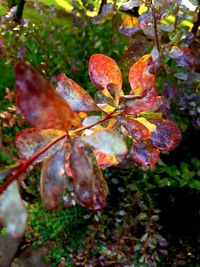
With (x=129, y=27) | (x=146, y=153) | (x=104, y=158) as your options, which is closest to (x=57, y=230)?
(x=129, y=27)

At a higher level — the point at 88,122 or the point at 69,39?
the point at 88,122

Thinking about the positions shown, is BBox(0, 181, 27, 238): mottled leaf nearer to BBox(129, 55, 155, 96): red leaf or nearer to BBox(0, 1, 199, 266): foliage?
BBox(0, 1, 199, 266): foliage

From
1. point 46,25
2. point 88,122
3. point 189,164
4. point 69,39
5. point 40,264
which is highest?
point 88,122

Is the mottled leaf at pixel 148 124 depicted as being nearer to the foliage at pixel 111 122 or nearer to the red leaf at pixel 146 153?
the foliage at pixel 111 122

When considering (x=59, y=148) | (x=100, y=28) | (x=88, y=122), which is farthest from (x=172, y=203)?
(x=59, y=148)

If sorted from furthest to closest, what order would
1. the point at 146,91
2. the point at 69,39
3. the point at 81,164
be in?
the point at 69,39 < the point at 146,91 < the point at 81,164

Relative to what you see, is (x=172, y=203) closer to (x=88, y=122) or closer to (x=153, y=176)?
(x=153, y=176)

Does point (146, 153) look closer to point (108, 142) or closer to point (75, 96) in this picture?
point (75, 96)
